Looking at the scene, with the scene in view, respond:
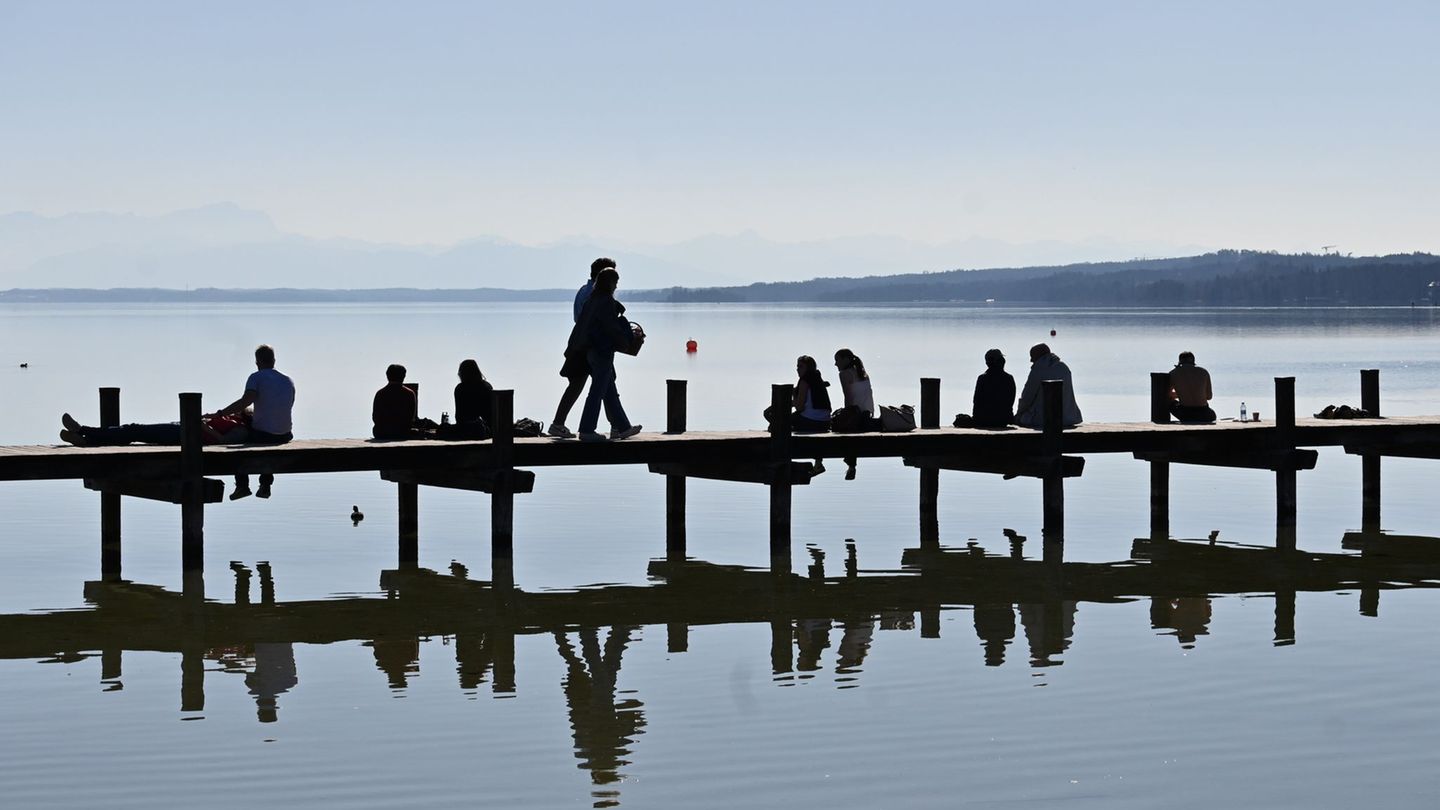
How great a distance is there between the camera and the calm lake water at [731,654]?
542 inches

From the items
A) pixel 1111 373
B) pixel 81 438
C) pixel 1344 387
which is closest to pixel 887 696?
pixel 81 438

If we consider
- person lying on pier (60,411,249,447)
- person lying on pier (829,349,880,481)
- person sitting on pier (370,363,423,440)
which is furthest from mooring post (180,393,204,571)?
person lying on pier (829,349,880,481)

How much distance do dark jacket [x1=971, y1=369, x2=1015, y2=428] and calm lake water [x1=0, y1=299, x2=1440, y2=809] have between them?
1.90 meters

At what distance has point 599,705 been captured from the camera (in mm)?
16297

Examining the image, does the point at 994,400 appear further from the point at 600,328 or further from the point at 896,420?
the point at 600,328

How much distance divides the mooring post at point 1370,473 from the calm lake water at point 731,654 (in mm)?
699

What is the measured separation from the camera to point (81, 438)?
21.2 m

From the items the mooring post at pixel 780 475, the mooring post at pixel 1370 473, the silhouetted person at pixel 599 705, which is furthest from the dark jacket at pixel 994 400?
the silhouetted person at pixel 599 705

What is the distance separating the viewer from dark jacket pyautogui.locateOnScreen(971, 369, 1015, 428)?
24906 millimetres

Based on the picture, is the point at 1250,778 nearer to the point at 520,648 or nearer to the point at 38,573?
the point at 520,648

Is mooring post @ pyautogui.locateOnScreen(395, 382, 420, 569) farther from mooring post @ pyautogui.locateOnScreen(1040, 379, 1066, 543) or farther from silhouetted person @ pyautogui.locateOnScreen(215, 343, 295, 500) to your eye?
mooring post @ pyautogui.locateOnScreen(1040, 379, 1066, 543)

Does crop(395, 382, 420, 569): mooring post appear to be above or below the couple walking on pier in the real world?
below

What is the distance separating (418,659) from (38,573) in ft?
26.2

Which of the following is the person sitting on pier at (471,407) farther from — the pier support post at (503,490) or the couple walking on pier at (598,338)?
the couple walking on pier at (598,338)
